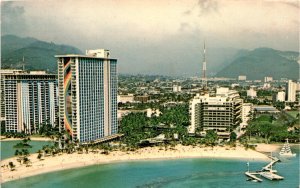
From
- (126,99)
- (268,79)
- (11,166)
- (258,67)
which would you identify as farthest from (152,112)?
(258,67)

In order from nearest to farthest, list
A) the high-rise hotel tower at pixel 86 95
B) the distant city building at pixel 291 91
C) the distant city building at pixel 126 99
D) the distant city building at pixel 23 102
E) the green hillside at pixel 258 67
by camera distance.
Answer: the high-rise hotel tower at pixel 86 95 → the distant city building at pixel 23 102 → the distant city building at pixel 291 91 → the distant city building at pixel 126 99 → the green hillside at pixel 258 67

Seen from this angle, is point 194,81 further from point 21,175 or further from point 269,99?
point 21,175

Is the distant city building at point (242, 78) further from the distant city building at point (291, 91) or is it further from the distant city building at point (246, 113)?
the distant city building at point (246, 113)

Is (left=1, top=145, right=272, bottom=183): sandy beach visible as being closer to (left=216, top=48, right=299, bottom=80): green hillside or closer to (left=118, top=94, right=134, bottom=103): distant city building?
(left=118, top=94, right=134, bottom=103): distant city building

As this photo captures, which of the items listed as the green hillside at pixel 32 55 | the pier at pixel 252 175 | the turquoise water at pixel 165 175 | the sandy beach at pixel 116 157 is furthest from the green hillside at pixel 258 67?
the pier at pixel 252 175

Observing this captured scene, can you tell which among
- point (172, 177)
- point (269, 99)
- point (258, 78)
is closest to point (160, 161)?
point (172, 177)
